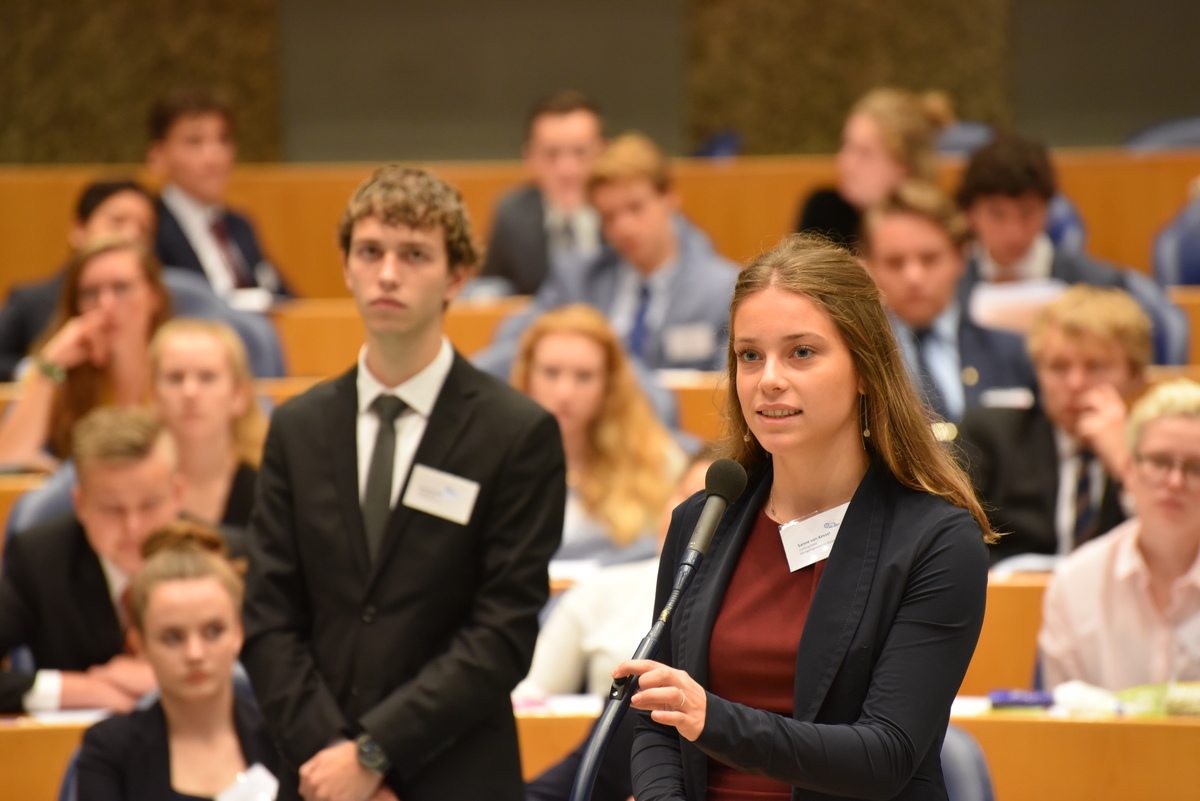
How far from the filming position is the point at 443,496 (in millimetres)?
1943

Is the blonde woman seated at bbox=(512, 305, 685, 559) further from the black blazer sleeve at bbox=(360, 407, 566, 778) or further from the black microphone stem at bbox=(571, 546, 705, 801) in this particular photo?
the black microphone stem at bbox=(571, 546, 705, 801)

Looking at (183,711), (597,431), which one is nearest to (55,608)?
(183,711)

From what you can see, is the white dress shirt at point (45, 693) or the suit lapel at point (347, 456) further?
the white dress shirt at point (45, 693)

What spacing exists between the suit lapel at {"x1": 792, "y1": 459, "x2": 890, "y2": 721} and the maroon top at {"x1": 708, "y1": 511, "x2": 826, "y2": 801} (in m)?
0.03

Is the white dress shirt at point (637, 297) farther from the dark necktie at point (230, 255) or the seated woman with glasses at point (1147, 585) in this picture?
the seated woman with glasses at point (1147, 585)

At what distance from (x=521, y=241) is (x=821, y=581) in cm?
416

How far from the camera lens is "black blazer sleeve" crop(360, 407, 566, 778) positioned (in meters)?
1.86

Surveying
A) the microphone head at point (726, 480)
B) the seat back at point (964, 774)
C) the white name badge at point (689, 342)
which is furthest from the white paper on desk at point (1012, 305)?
the microphone head at point (726, 480)

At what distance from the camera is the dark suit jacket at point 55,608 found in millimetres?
2861

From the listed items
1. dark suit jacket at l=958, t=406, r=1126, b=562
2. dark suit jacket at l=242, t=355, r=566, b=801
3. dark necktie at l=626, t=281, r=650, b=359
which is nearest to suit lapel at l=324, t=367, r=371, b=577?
dark suit jacket at l=242, t=355, r=566, b=801

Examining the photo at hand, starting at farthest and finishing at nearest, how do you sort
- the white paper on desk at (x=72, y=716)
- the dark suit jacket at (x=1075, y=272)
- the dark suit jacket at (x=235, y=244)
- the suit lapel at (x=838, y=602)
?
the dark suit jacket at (x=235, y=244) → the dark suit jacket at (x=1075, y=272) → the white paper on desk at (x=72, y=716) → the suit lapel at (x=838, y=602)

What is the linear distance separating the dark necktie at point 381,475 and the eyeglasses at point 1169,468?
1.57 meters

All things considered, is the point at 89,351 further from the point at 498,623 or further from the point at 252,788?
the point at 498,623

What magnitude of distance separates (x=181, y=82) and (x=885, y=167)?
4.12 m
